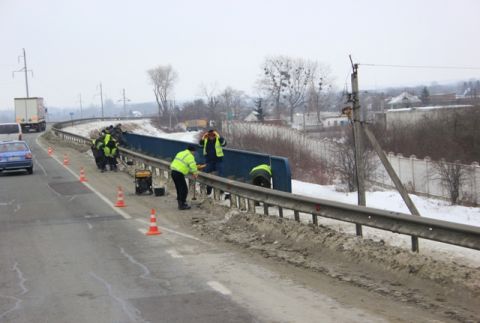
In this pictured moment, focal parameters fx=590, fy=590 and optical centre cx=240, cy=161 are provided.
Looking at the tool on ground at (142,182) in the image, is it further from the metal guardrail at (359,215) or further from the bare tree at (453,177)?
the bare tree at (453,177)

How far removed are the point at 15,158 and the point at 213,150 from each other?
36.3ft

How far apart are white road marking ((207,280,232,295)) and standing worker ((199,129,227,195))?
891 cm

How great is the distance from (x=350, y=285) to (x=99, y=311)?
118 inches

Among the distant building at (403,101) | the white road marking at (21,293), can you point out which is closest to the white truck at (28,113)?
the white road marking at (21,293)

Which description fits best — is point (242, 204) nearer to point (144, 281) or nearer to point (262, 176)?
point (262, 176)

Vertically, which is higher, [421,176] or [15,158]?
[15,158]

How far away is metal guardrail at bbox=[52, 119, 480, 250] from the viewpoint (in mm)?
7031

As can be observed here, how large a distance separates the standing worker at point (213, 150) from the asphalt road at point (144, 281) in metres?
3.67

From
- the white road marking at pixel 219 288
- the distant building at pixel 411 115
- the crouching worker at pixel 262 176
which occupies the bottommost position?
the white road marking at pixel 219 288

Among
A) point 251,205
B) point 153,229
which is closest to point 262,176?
point 251,205

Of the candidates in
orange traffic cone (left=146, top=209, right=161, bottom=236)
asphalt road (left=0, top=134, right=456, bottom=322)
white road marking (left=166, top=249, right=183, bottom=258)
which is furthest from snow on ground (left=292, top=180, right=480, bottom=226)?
white road marking (left=166, top=249, right=183, bottom=258)

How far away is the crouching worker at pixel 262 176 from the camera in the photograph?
13781 millimetres

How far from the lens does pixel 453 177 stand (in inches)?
1403

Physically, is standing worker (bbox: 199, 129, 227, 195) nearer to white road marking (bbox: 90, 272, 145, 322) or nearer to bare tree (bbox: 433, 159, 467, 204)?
white road marking (bbox: 90, 272, 145, 322)
